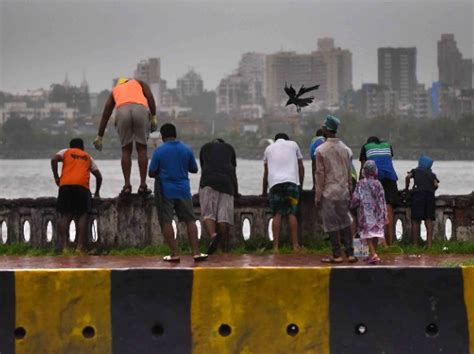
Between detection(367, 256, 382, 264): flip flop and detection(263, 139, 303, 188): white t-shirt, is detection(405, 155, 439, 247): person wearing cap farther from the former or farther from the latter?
detection(367, 256, 382, 264): flip flop

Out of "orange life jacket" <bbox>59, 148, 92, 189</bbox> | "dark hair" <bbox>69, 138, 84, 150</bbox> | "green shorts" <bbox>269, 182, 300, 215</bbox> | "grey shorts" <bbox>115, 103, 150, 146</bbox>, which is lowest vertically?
"green shorts" <bbox>269, 182, 300, 215</bbox>

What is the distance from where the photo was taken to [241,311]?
29.0 feet

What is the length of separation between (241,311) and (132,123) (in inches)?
191

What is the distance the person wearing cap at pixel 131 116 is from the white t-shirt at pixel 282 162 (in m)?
1.21

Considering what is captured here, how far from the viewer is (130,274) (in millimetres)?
8938

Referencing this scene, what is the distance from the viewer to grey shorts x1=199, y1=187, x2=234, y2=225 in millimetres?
12516

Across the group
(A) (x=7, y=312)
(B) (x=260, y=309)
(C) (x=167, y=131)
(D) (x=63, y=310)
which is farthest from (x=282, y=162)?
(A) (x=7, y=312)

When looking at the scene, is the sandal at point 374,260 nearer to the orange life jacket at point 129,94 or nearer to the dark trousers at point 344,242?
the dark trousers at point 344,242

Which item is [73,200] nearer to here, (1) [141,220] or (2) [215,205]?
(1) [141,220]

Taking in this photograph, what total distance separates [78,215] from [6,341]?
4.03 metres

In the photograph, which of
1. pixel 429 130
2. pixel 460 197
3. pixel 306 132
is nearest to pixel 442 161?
pixel 429 130

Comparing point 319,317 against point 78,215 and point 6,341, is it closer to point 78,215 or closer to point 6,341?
point 6,341

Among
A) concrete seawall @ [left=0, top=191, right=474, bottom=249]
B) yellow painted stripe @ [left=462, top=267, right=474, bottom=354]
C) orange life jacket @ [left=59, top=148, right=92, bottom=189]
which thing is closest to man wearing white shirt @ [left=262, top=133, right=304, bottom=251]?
concrete seawall @ [left=0, top=191, right=474, bottom=249]

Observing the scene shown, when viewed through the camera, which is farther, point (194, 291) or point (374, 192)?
point (374, 192)
